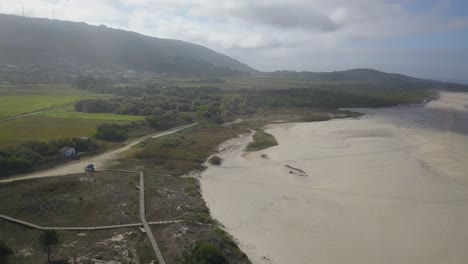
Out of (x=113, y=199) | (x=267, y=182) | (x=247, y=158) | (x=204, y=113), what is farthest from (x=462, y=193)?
(x=204, y=113)

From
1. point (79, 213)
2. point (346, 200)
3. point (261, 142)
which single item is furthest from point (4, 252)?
point (261, 142)

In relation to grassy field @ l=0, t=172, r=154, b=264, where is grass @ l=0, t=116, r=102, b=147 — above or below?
above

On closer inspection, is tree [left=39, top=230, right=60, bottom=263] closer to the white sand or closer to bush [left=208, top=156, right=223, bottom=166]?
the white sand

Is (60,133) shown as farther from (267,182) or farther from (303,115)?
(303,115)

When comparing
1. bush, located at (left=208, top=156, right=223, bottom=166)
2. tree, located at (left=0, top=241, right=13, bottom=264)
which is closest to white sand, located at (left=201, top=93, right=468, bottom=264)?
bush, located at (left=208, top=156, right=223, bottom=166)

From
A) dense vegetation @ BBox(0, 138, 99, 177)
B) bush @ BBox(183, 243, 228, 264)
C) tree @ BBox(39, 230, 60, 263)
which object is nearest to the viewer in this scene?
bush @ BBox(183, 243, 228, 264)

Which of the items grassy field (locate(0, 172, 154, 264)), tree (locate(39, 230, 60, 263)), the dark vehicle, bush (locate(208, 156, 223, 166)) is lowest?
bush (locate(208, 156, 223, 166))

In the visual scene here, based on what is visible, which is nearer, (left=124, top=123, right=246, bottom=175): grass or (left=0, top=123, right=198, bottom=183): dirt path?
(left=0, top=123, right=198, bottom=183): dirt path
